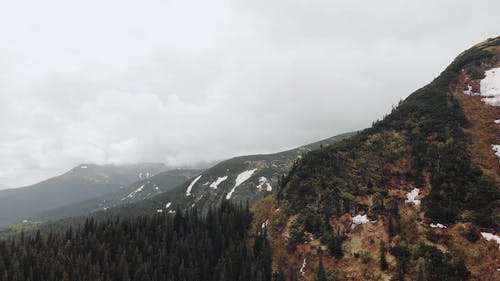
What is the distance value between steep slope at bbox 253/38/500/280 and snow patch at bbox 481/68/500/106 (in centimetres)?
38

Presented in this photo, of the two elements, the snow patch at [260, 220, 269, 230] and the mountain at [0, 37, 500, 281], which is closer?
the mountain at [0, 37, 500, 281]

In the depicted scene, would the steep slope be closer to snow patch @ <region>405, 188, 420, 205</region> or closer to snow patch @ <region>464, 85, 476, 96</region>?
snow patch @ <region>405, 188, 420, 205</region>

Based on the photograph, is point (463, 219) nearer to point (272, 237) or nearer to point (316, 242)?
point (316, 242)

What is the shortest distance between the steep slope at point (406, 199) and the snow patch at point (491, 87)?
382 millimetres

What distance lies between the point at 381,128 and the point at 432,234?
4960cm

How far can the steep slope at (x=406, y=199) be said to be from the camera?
226ft

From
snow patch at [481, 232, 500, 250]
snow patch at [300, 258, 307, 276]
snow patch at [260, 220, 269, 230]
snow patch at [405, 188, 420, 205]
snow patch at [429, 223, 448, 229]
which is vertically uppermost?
snow patch at [405, 188, 420, 205]

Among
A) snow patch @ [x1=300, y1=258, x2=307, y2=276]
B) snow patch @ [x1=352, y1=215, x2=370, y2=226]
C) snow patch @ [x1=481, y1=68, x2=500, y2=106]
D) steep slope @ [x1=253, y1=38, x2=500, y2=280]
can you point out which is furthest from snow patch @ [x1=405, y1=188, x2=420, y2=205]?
snow patch @ [x1=481, y1=68, x2=500, y2=106]

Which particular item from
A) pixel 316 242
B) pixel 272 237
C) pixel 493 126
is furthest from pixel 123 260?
pixel 493 126

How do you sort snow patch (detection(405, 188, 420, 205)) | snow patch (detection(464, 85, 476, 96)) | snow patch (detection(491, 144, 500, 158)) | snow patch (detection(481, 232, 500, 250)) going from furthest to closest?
snow patch (detection(464, 85, 476, 96)) < snow patch (detection(491, 144, 500, 158)) < snow patch (detection(405, 188, 420, 205)) < snow patch (detection(481, 232, 500, 250))

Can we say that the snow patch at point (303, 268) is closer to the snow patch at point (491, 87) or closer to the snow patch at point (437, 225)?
the snow patch at point (437, 225)

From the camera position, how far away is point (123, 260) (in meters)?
90.8

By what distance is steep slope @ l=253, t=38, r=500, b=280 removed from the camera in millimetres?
68931

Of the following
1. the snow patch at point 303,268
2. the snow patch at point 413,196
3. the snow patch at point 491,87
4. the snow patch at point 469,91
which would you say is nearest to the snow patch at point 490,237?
the snow patch at point 413,196
